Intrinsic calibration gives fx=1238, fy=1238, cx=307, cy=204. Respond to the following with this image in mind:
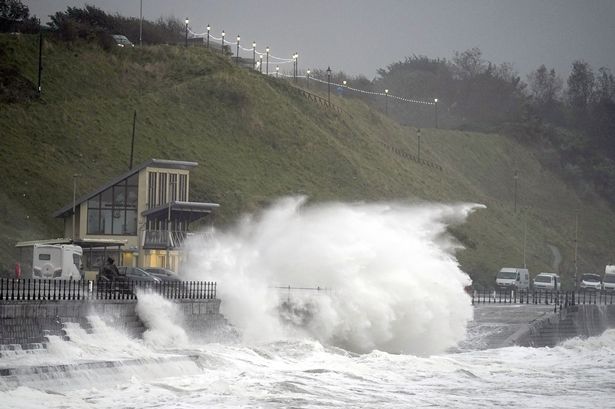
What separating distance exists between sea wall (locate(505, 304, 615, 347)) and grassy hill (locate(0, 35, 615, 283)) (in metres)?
27.2

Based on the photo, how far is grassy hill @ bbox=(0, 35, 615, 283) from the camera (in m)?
83.2

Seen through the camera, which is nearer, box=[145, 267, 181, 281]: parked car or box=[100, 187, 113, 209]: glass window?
box=[145, 267, 181, 281]: parked car

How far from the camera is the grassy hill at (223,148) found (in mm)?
83250

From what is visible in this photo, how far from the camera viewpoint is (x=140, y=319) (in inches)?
1489

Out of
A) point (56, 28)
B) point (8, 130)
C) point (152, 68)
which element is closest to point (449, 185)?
point (152, 68)

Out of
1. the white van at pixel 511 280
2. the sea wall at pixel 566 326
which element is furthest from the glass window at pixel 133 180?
the white van at pixel 511 280

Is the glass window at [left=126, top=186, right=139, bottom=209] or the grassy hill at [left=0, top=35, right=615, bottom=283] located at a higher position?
the grassy hill at [left=0, top=35, right=615, bottom=283]

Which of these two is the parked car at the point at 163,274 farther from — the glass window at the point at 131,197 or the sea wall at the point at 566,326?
the glass window at the point at 131,197

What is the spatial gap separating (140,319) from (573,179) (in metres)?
122

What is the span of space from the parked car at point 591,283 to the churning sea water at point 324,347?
3589 centimetres

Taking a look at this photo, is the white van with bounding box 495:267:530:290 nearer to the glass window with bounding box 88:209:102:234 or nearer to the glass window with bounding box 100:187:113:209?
the glass window with bounding box 100:187:113:209

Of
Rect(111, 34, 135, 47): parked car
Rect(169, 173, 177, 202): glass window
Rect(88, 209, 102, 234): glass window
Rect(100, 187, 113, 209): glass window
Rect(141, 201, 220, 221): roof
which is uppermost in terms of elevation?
Rect(111, 34, 135, 47): parked car

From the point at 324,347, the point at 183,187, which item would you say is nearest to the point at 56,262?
the point at 324,347

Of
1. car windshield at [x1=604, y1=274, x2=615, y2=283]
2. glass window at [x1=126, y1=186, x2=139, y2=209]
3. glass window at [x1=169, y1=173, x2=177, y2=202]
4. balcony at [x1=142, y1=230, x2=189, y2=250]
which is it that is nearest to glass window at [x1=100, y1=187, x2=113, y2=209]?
glass window at [x1=126, y1=186, x2=139, y2=209]
